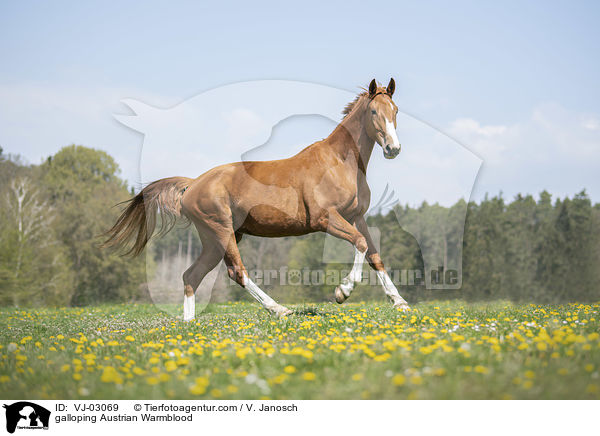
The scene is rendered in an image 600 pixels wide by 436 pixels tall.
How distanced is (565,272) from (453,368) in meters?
42.3

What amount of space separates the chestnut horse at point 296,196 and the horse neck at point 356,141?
0.02 meters

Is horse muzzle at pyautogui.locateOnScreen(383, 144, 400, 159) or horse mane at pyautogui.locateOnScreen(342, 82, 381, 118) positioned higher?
horse mane at pyautogui.locateOnScreen(342, 82, 381, 118)

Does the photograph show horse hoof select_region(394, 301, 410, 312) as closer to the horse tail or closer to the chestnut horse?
the chestnut horse

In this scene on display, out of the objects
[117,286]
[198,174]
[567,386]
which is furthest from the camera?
[117,286]

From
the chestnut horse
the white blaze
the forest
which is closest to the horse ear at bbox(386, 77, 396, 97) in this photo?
the chestnut horse

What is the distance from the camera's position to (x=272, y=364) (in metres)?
4.45

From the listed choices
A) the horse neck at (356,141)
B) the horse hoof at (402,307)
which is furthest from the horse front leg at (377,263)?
the horse neck at (356,141)

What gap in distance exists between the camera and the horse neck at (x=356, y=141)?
9062 millimetres

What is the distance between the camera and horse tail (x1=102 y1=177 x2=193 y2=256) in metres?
9.89

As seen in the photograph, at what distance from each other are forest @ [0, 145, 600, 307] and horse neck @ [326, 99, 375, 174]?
21.9 meters

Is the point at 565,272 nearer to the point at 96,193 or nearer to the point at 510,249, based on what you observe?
the point at 510,249
